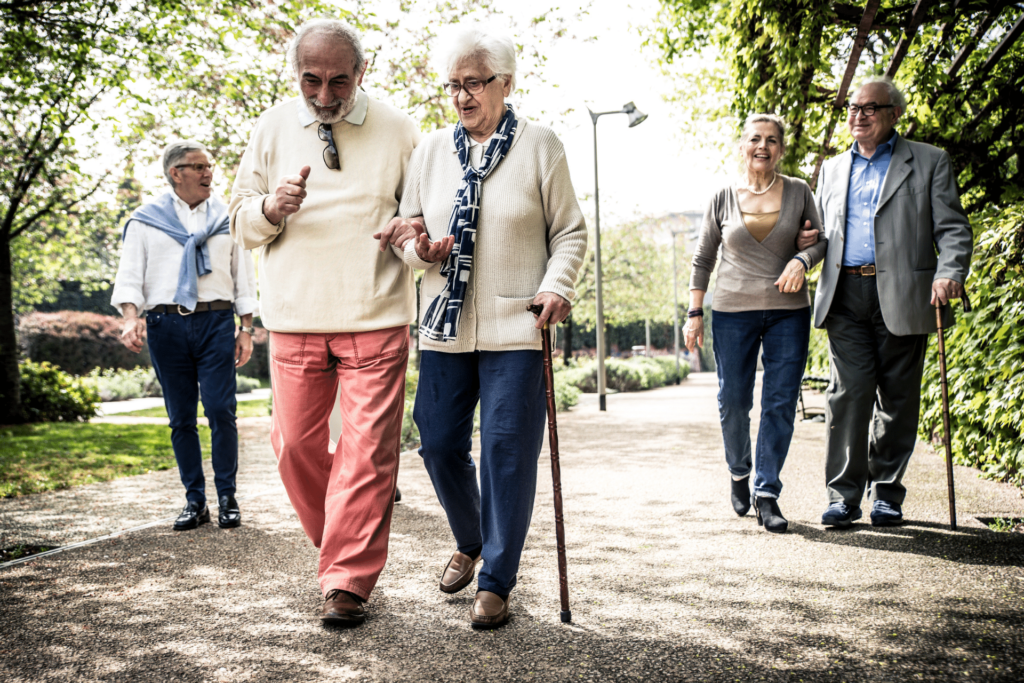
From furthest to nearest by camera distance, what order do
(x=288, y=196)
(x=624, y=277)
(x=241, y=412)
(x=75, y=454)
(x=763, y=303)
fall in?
(x=624, y=277) → (x=241, y=412) → (x=75, y=454) → (x=763, y=303) → (x=288, y=196)

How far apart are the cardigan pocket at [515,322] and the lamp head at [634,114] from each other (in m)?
13.0

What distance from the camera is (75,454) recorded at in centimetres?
847

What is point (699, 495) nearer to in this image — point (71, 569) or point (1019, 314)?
point (1019, 314)

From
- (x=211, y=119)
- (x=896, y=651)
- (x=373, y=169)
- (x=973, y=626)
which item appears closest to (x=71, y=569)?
(x=373, y=169)

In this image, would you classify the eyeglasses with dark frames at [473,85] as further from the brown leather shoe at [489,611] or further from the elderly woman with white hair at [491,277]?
the brown leather shoe at [489,611]

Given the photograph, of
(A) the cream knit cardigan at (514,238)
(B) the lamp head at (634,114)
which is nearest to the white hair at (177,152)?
(A) the cream knit cardigan at (514,238)

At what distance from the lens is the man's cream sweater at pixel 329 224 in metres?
3.03

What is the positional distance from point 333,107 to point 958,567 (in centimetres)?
311

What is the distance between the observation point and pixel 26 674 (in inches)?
95.3

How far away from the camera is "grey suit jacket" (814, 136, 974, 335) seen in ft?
13.2

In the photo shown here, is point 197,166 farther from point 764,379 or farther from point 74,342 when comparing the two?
point 74,342

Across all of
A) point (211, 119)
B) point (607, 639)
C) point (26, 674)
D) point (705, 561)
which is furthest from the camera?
point (211, 119)

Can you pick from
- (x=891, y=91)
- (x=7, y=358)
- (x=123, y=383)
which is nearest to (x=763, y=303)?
(x=891, y=91)

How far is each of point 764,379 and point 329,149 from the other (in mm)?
2655
